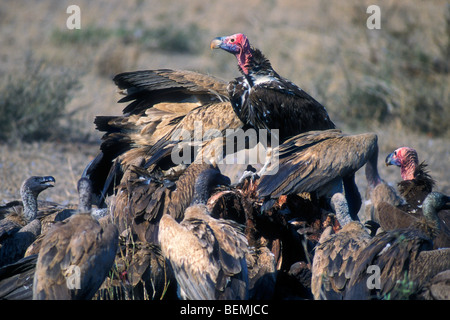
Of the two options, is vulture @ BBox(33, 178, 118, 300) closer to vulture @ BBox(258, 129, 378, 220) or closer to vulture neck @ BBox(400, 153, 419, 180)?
vulture @ BBox(258, 129, 378, 220)

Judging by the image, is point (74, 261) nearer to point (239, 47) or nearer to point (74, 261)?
point (74, 261)

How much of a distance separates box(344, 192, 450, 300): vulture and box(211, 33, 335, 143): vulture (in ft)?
5.33

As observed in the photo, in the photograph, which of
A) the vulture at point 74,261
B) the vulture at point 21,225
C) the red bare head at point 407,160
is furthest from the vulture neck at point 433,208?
the vulture at point 21,225

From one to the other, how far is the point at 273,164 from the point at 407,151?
1737mm

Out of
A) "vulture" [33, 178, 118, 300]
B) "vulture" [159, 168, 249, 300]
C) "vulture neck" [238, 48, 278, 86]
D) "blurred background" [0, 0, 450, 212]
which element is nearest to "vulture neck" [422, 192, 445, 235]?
"vulture" [159, 168, 249, 300]

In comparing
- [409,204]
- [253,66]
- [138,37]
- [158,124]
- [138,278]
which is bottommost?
[138,278]

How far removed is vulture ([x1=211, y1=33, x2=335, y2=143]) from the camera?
550 centimetres

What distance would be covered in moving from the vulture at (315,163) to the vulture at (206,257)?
774mm

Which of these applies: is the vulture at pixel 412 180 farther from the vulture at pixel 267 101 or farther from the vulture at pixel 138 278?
Answer: the vulture at pixel 138 278

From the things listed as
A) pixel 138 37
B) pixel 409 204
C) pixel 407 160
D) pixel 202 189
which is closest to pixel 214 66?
pixel 138 37

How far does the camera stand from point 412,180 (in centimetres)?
582

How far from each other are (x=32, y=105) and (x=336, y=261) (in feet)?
19.4

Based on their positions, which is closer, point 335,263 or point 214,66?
point 335,263
